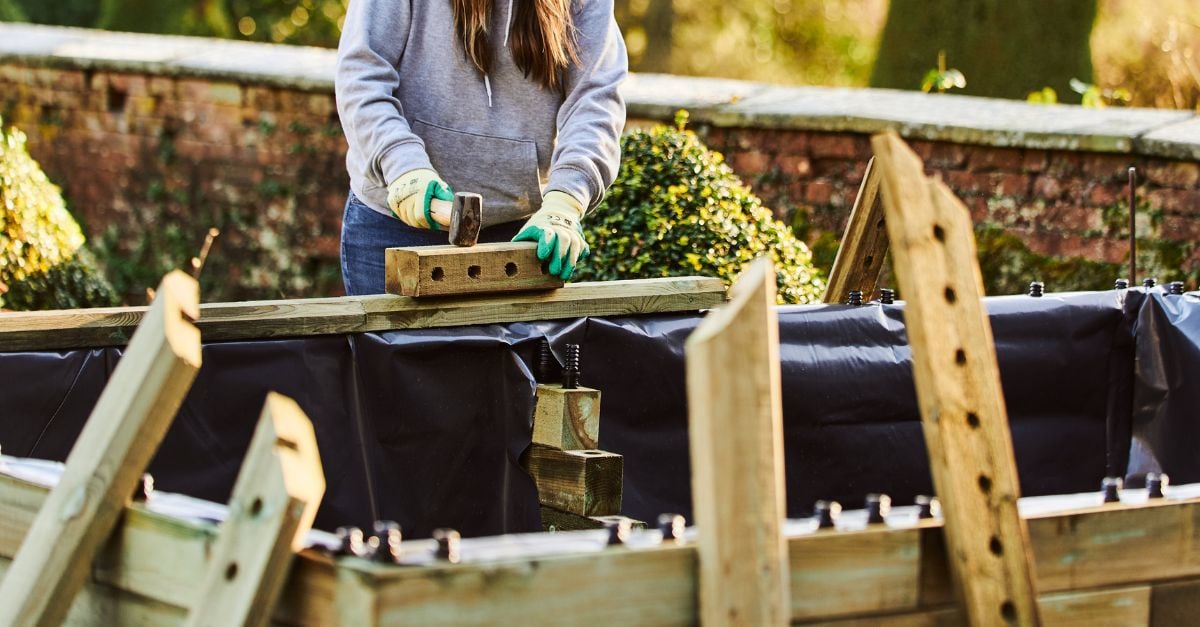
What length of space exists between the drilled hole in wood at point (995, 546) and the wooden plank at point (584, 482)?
93cm

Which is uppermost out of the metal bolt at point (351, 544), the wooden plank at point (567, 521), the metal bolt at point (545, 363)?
the metal bolt at point (545, 363)

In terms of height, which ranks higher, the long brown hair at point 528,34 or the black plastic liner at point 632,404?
the long brown hair at point 528,34

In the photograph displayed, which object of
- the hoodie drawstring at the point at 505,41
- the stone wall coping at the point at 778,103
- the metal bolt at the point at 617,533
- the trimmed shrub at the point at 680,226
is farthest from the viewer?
the stone wall coping at the point at 778,103

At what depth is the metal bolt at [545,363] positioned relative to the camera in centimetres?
270

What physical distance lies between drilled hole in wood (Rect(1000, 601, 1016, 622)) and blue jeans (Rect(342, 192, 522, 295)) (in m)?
1.49

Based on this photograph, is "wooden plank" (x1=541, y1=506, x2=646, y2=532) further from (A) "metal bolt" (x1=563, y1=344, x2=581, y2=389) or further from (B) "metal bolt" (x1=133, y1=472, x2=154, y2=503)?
(B) "metal bolt" (x1=133, y1=472, x2=154, y2=503)

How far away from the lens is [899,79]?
8773mm

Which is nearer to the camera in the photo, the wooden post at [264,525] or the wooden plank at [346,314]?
the wooden post at [264,525]

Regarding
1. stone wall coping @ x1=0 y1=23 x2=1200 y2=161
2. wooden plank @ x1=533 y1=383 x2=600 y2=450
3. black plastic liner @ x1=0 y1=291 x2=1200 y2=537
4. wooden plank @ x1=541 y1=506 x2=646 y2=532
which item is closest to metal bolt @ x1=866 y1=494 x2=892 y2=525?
wooden plank @ x1=541 y1=506 x2=646 y2=532

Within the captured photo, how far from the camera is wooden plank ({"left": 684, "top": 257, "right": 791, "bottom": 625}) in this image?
1.49 metres

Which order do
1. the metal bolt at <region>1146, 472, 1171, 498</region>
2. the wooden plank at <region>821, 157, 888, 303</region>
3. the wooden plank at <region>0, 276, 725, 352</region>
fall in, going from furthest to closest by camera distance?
the wooden plank at <region>821, 157, 888, 303</region>
the wooden plank at <region>0, 276, 725, 352</region>
the metal bolt at <region>1146, 472, 1171, 498</region>

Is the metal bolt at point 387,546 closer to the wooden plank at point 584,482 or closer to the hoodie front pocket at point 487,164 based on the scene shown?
the wooden plank at point 584,482

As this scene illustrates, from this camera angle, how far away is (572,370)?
2611mm

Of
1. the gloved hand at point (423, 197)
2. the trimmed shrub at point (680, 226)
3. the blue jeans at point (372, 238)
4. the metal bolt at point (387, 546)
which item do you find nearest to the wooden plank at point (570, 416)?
the gloved hand at point (423, 197)
